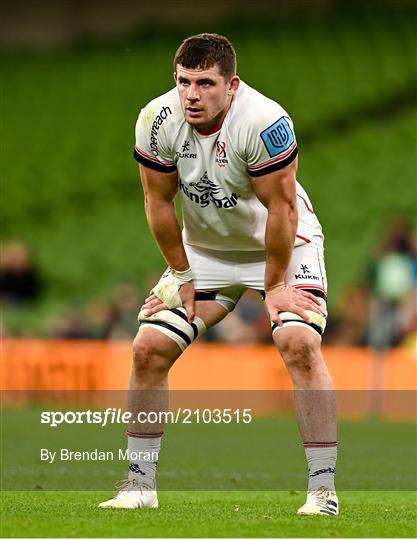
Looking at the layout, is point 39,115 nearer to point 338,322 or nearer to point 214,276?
point 338,322

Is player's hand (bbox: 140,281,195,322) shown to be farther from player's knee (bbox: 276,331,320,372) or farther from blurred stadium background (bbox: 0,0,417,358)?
blurred stadium background (bbox: 0,0,417,358)

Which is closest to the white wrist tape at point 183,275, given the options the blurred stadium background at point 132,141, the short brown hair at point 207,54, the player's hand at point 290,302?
the player's hand at point 290,302

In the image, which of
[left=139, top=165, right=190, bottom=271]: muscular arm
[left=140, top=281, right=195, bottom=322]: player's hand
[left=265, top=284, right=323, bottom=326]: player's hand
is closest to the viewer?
[left=265, top=284, right=323, bottom=326]: player's hand

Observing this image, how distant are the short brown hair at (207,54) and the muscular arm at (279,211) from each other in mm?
592

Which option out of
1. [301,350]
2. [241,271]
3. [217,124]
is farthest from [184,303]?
[217,124]

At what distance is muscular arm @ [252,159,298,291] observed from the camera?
285 inches

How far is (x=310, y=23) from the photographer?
31.9 meters

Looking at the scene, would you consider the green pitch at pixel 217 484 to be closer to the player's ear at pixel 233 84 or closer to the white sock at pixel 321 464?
the white sock at pixel 321 464

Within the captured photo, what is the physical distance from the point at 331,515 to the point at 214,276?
1.53 metres

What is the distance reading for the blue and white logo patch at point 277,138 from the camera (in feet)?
23.5

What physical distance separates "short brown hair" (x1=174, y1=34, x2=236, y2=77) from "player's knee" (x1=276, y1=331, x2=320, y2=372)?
56.1 inches

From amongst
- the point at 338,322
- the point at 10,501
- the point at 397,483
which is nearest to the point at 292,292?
the point at 10,501

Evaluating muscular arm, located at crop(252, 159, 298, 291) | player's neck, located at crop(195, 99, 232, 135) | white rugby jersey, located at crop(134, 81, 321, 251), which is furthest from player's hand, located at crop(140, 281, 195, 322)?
player's neck, located at crop(195, 99, 232, 135)

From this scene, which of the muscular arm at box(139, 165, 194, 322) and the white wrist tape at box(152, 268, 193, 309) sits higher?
the muscular arm at box(139, 165, 194, 322)
